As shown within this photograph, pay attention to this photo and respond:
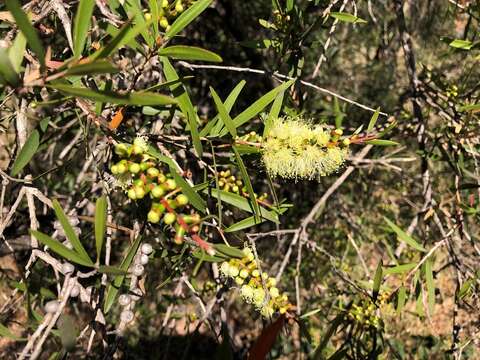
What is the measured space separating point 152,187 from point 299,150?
0.33 meters

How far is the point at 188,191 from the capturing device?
899 millimetres

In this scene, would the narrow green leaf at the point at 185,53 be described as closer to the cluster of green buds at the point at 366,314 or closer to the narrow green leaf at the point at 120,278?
the narrow green leaf at the point at 120,278

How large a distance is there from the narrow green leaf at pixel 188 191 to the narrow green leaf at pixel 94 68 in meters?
0.30

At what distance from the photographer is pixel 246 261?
97cm

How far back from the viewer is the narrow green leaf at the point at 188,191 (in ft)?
2.84

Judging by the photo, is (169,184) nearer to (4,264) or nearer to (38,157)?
(38,157)

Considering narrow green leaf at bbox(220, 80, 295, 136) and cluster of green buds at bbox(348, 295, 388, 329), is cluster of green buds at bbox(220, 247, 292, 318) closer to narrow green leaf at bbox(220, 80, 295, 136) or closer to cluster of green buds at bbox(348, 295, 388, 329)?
narrow green leaf at bbox(220, 80, 295, 136)

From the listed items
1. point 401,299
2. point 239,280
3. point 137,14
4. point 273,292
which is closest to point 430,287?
point 401,299

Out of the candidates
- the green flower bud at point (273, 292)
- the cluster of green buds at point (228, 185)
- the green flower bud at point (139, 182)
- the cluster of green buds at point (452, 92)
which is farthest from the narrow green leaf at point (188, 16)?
the cluster of green buds at point (452, 92)

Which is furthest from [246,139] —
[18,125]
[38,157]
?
[38,157]

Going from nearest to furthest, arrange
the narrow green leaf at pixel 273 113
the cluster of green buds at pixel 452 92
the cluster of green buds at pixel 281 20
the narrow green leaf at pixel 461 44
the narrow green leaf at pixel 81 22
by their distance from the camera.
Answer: the narrow green leaf at pixel 81 22 → the narrow green leaf at pixel 273 113 → the cluster of green buds at pixel 281 20 → the narrow green leaf at pixel 461 44 → the cluster of green buds at pixel 452 92

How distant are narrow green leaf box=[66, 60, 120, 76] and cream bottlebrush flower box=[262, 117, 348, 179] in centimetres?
47

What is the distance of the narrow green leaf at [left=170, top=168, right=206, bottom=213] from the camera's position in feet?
2.84

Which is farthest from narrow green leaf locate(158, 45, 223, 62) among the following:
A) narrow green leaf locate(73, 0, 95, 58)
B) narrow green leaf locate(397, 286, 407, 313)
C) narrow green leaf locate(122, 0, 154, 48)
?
narrow green leaf locate(397, 286, 407, 313)
